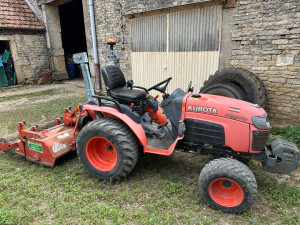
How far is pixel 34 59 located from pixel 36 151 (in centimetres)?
859

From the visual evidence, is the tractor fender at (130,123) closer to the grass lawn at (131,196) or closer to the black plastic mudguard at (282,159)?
the grass lawn at (131,196)

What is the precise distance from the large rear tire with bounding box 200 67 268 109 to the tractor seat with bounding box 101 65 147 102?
2013mm

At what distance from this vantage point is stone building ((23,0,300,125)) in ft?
14.5

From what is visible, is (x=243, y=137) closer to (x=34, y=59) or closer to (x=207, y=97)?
(x=207, y=97)

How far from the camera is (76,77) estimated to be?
40.9ft

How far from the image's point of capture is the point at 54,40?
1070cm

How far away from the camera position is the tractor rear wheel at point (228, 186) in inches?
87.2

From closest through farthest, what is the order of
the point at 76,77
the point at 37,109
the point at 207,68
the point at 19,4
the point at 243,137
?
the point at 243,137 → the point at 207,68 → the point at 37,109 → the point at 19,4 → the point at 76,77

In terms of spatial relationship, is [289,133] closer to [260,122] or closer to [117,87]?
[260,122]

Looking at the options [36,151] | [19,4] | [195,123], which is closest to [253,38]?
[195,123]

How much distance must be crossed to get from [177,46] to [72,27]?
10.3 meters

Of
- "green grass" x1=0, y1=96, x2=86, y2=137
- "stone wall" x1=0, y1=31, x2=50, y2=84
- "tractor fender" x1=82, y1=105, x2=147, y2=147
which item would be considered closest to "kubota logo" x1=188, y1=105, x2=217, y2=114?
"tractor fender" x1=82, y1=105, x2=147, y2=147

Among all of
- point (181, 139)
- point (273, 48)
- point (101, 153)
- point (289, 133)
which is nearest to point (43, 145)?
point (101, 153)

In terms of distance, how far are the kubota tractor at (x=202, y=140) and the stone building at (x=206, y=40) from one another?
97.7 inches
